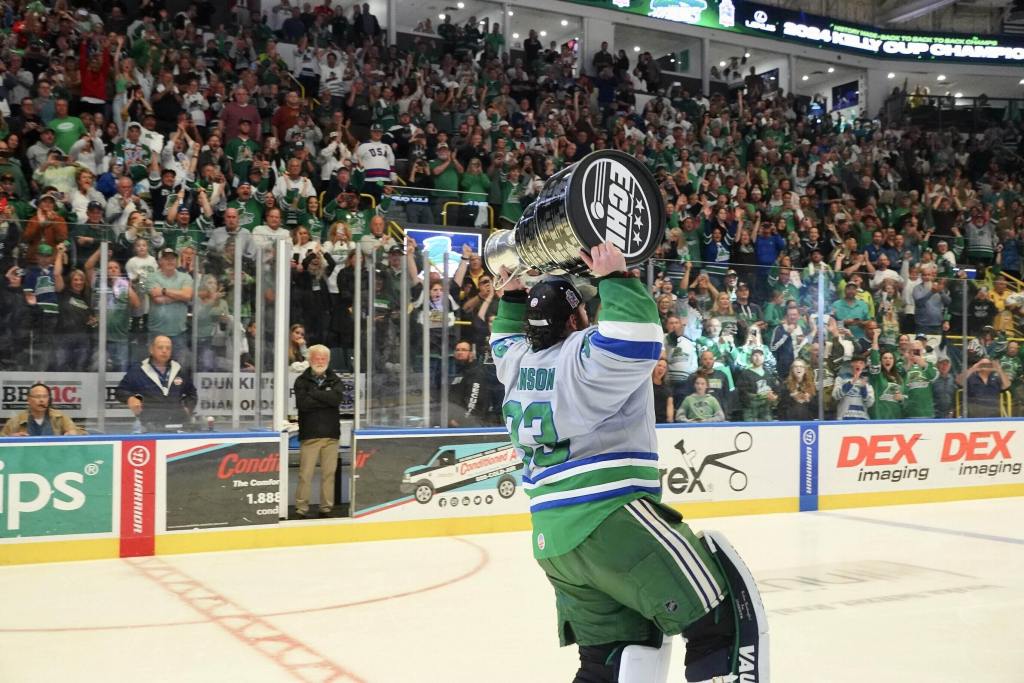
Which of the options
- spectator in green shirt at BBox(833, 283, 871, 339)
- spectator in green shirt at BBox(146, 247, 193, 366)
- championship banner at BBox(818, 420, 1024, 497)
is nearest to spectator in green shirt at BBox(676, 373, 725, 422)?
championship banner at BBox(818, 420, 1024, 497)

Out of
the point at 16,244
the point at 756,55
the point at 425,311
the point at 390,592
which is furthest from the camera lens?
the point at 756,55

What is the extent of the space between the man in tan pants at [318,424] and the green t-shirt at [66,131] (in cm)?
418

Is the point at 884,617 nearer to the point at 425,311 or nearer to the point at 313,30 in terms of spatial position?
the point at 425,311

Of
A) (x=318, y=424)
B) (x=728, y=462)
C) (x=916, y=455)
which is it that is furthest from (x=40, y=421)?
(x=916, y=455)

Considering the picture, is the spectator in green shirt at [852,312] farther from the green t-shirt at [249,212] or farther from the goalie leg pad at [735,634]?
the goalie leg pad at [735,634]

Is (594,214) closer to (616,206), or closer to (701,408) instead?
(616,206)

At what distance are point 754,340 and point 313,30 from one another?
9.10 metres

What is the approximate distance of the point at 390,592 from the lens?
228 inches

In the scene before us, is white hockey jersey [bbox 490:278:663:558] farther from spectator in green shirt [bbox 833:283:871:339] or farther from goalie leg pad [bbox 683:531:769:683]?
spectator in green shirt [bbox 833:283:871:339]

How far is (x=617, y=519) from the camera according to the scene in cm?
232

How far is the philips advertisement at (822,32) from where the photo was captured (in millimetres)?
20695

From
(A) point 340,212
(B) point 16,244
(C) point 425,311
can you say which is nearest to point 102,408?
(B) point 16,244

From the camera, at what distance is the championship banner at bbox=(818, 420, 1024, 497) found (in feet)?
31.0

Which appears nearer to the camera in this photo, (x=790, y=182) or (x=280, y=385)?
(x=280, y=385)
